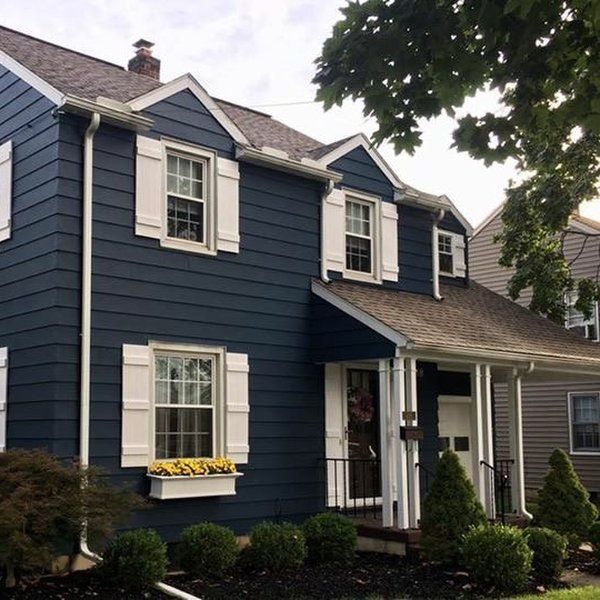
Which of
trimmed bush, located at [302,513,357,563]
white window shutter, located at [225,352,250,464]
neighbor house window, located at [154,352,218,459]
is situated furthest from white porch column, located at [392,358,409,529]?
neighbor house window, located at [154,352,218,459]

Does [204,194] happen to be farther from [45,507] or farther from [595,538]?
[595,538]

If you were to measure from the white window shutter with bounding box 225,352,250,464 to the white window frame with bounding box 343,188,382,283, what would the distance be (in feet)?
8.98

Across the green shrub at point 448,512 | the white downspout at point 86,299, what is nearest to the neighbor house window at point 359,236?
the green shrub at point 448,512

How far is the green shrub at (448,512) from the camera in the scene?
10.7 metres

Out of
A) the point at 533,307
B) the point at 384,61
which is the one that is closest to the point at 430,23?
the point at 384,61

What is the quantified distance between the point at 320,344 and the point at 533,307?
269 inches

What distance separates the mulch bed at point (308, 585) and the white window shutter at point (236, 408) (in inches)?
63.2

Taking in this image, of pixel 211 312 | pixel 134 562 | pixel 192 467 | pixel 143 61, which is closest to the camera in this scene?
pixel 134 562

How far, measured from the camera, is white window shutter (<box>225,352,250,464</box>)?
A: 11523 millimetres

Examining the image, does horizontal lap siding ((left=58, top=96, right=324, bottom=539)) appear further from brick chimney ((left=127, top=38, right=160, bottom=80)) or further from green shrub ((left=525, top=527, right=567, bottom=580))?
brick chimney ((left=127, top=38, right=160, bottom=80))

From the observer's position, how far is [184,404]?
1125 cm

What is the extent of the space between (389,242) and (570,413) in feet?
34.2

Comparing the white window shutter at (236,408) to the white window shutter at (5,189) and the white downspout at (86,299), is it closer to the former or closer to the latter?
the white downspout at (86,299)

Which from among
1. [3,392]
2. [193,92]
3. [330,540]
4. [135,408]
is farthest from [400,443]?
[193,92]
